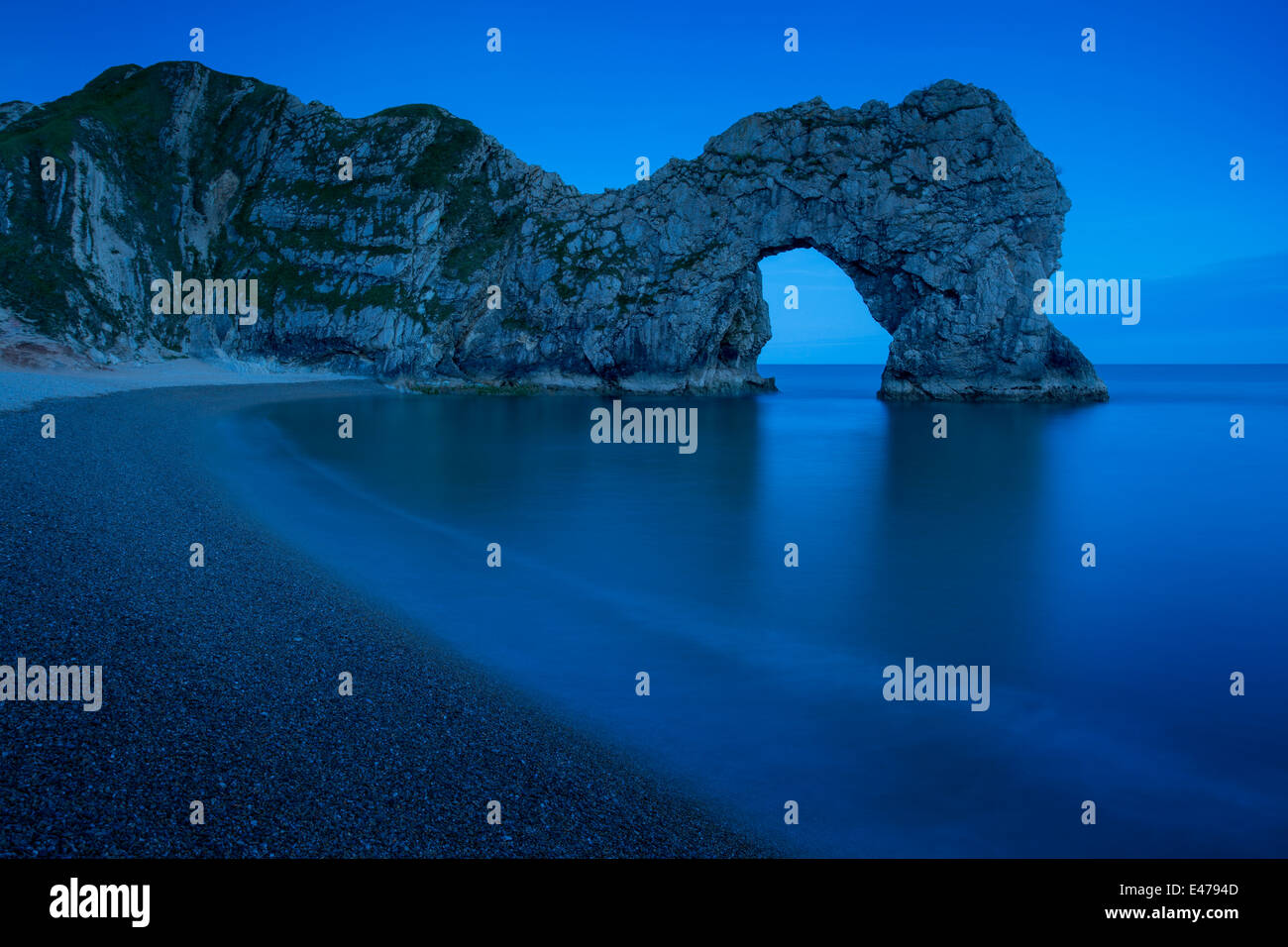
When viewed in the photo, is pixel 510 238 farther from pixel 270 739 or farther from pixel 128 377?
pixel 270 739

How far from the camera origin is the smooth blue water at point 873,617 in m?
7.19

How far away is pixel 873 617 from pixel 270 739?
9.42 metres

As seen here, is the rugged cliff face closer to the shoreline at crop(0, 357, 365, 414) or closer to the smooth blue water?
the shoreline at crop(0, 357, 365, 414)

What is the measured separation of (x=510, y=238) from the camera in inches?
3182

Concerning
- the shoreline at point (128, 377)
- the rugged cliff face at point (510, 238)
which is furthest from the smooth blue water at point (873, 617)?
the rugged cliff face at point (510, 238)

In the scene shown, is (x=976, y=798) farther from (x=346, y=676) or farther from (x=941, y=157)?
(x=941, y=157)

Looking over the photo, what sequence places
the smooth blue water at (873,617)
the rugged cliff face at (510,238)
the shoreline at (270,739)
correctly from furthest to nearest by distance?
1. the rugged cliff face at (510,238)
2. the smooth blue water at (873,617)
3. the shoreline at (270,739)

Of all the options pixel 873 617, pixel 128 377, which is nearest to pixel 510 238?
pixel 128 377

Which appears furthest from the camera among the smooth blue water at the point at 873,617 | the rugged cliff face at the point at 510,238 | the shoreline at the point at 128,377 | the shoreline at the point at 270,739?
the rugged cliff face at the point at 510,238

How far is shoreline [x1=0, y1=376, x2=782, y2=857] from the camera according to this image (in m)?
5.41

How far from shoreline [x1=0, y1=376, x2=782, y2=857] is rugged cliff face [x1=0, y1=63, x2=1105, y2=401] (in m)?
64.7

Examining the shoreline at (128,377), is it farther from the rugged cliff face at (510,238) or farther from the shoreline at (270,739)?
the shoreline at (270,739)

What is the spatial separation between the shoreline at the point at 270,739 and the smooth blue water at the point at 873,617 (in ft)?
2.65
